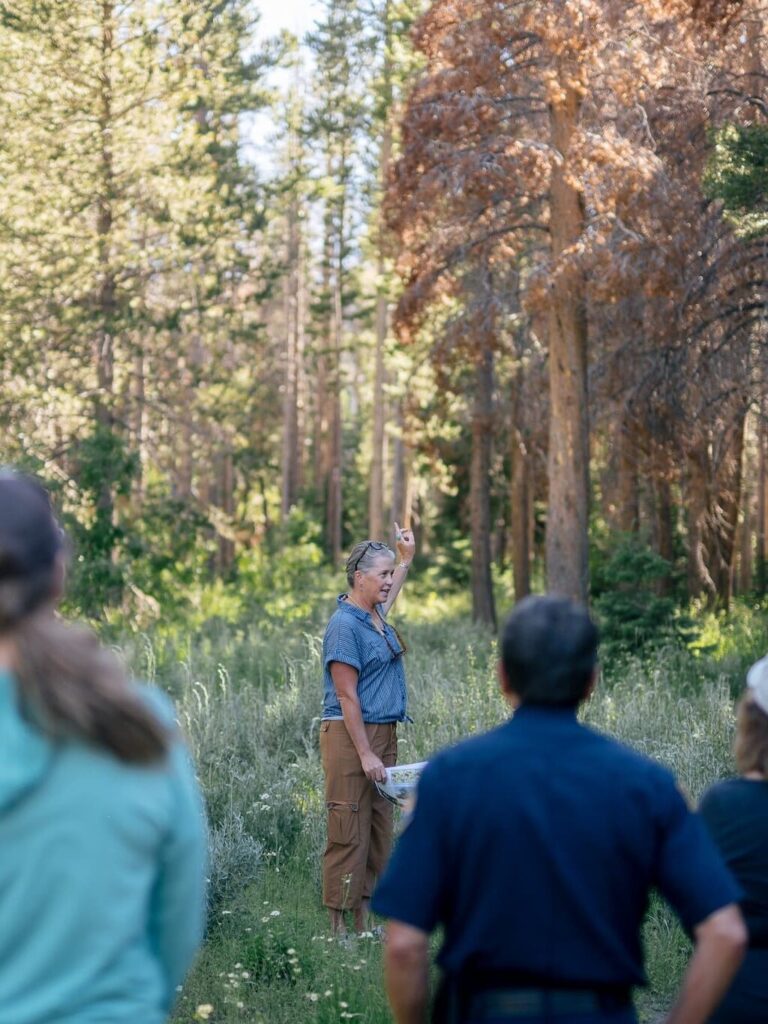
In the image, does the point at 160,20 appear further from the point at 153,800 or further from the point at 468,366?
the point at 153,800

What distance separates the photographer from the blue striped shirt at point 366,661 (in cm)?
735

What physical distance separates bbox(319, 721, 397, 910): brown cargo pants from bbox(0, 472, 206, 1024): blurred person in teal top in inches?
197

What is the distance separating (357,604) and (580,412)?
13.3m

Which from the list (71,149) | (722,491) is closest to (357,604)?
(71,149)

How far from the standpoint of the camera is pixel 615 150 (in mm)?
18750

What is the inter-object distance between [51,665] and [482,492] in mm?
29611

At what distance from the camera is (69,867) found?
7.82 feet

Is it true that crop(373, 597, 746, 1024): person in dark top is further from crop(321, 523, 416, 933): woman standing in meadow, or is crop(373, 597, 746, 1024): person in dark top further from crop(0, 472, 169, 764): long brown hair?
crop(321, 523, 416, 933): woman standing in meadow

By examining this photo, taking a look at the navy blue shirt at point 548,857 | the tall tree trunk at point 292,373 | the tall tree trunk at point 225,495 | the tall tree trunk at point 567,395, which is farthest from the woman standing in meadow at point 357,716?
the tall tree trunk at point 292,373

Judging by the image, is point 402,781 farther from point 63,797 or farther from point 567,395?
point 567,395

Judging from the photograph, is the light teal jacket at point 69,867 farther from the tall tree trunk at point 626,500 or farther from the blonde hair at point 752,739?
the tall tree trunk at point 626,500

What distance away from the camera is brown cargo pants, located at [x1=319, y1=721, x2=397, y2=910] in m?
7.46

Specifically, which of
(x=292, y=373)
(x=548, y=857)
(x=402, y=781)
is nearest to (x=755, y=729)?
(x=548, y=857)

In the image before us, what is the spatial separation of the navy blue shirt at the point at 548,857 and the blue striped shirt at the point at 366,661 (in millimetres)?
4346
